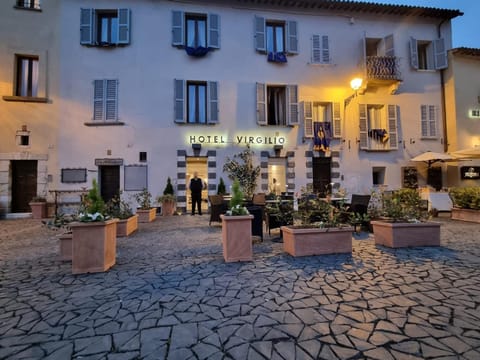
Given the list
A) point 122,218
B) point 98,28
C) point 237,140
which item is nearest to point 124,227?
point 122,218

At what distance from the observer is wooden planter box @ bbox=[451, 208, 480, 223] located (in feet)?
21.9

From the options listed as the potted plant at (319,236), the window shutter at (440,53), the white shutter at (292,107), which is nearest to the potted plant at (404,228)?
the potted plant at (319,236)

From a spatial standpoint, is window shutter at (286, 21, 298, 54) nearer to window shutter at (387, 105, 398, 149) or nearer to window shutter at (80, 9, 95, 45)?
window shutter at (387, 105, 398, 149)

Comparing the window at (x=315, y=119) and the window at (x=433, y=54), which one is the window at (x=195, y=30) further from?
the window at (x=433, y=54)

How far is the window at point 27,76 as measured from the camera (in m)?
9.34

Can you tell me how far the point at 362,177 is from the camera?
1053 centimetres

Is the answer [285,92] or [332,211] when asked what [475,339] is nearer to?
[332,211]

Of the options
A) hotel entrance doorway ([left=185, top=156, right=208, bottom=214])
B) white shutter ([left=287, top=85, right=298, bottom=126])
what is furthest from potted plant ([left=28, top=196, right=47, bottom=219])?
white shutter ([left=287, top=85, right=298, bottom=126])

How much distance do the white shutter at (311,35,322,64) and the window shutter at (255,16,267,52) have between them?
207 centimetres

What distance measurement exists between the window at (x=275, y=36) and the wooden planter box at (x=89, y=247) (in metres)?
9.40

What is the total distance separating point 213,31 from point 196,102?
2788 millimetres

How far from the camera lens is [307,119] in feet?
34.1

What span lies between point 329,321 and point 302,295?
49 centimetres

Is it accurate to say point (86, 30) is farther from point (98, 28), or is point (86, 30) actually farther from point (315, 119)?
point (315, 119)
